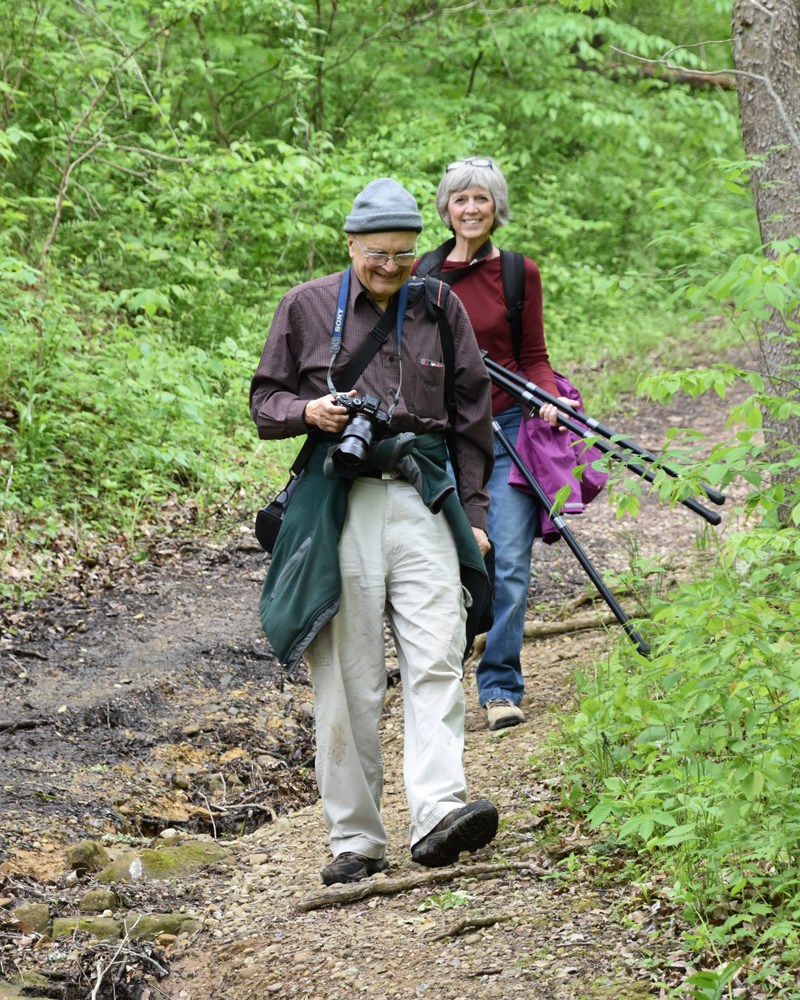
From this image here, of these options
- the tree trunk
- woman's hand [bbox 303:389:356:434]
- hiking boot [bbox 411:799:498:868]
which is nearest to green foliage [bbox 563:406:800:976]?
hiking boot [bbox 411:799:498:868]

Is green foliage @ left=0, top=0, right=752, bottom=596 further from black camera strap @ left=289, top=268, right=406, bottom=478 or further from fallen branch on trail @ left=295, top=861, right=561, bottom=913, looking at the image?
fallen branch on trail @ left=295, top=861, right=561, bottom=913

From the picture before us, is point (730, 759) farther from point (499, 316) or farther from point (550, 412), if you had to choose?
point (499, 316)

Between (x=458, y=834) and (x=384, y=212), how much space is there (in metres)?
1.90

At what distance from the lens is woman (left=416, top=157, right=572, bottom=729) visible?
451cm

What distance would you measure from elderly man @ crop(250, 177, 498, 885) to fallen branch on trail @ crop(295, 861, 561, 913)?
48 mm

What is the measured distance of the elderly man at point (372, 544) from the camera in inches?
126

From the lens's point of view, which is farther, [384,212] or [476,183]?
[476,183]

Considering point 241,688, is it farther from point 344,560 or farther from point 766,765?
point 766,765

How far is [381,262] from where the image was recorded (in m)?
3.21

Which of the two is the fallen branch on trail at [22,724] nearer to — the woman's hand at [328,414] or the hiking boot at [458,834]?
the hiking boot at [458,834]

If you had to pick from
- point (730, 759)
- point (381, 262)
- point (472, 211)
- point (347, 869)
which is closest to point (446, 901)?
point (347, 869)

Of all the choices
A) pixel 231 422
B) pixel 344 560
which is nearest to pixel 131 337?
pixel 231 422

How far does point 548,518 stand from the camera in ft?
15.5

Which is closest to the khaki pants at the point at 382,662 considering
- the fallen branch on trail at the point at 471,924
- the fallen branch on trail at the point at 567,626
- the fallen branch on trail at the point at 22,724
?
the fallen branch on trail at the point at 471,924
